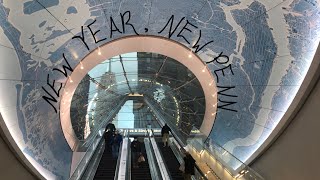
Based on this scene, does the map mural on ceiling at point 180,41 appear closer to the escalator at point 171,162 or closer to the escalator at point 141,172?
the escalator at point 171,162

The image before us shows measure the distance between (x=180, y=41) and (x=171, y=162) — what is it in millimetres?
3820

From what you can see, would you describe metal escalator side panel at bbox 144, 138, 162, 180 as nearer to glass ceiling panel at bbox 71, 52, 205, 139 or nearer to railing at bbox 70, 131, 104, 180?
railing at bbox 70, 131, 104, 180

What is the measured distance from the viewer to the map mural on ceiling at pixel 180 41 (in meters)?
7.86

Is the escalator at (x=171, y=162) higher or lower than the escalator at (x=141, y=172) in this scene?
higher

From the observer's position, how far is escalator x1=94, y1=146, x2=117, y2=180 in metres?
10.2

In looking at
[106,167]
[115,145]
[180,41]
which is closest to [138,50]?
[180,41]

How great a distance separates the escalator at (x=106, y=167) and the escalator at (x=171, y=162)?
1.63m

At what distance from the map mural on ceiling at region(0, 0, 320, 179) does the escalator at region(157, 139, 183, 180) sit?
1767mm

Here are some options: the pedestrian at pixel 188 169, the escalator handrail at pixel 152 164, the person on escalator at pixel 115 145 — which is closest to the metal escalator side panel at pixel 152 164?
the escalator handrail at pixel 152 164

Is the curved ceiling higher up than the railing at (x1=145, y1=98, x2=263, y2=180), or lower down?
higher up

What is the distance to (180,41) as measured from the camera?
1147cm

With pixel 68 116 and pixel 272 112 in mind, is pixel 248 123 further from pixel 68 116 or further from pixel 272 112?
pixel 68 116

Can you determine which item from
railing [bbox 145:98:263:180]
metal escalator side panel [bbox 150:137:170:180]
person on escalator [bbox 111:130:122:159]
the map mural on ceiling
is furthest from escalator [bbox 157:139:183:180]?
the map mural on ceiling

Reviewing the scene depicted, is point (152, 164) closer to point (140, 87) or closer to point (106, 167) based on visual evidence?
point (106, 167)
